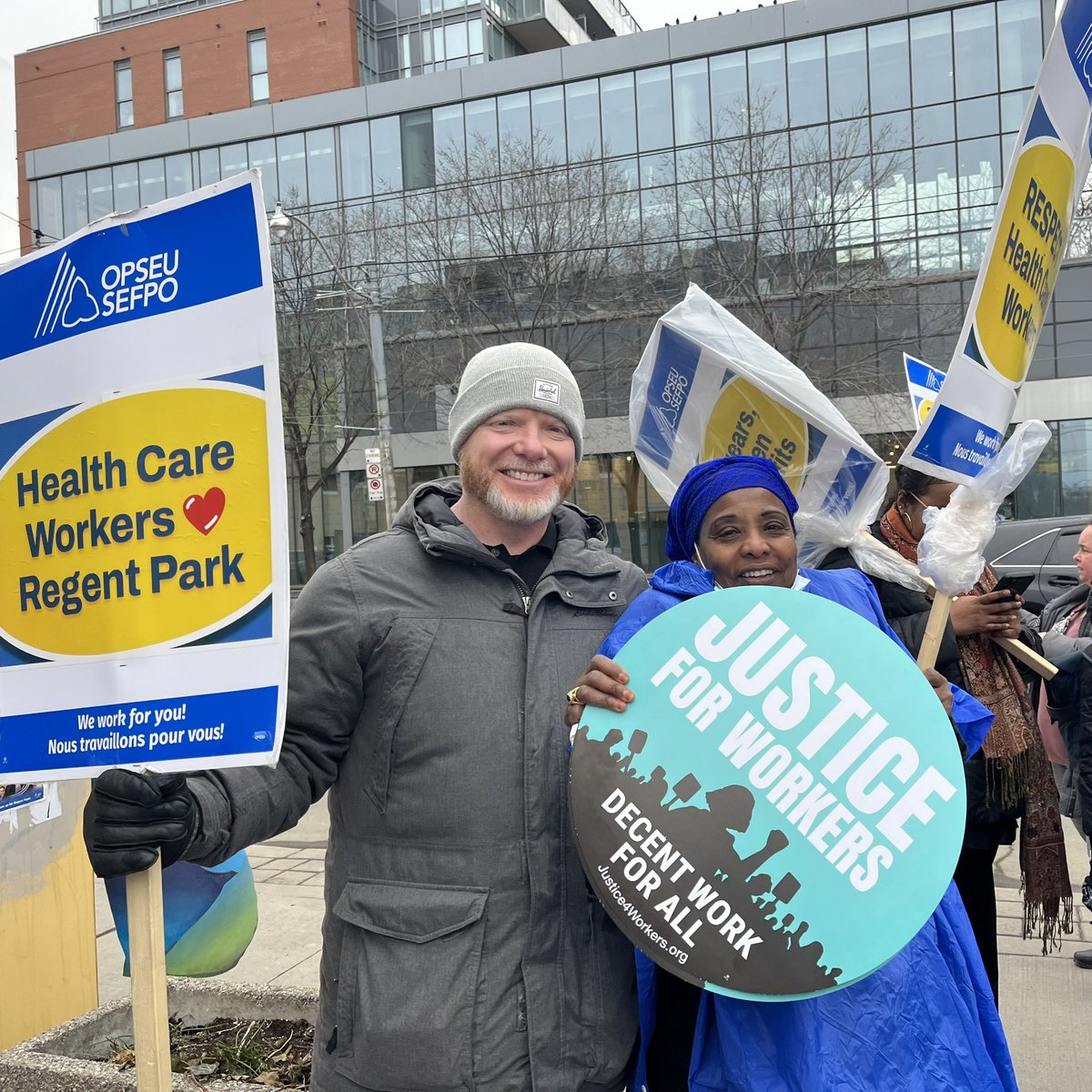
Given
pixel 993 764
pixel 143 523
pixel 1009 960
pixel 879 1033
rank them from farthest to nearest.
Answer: pixel 1009 960 < pixel 993 764 < pixel 879 1033 < pixel 143 523

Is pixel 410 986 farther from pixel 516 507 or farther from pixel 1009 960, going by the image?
pixel 1009 960

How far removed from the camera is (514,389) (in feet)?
7.03

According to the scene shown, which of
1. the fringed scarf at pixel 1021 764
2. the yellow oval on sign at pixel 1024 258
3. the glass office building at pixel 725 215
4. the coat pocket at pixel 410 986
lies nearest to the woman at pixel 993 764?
the fringed scarf at pixel 1021 764

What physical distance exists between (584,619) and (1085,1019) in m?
2.99

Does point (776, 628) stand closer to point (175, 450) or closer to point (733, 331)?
point (175, 450)

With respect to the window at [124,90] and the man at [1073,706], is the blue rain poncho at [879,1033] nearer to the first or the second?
the man at [1073,706]

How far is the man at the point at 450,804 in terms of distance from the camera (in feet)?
5.93

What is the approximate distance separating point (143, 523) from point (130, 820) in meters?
0.47

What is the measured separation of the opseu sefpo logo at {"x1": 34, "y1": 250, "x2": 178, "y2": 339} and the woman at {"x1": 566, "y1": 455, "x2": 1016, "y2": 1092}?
3.16 ft

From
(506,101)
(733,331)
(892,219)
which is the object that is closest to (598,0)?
(506,101)

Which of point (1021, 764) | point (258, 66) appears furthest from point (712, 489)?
point (258, 66)

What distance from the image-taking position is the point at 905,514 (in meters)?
3.62

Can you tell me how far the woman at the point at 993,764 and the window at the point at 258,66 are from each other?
37.9 metres

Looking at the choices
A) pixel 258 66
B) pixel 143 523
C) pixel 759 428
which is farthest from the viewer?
pixel 258 66
